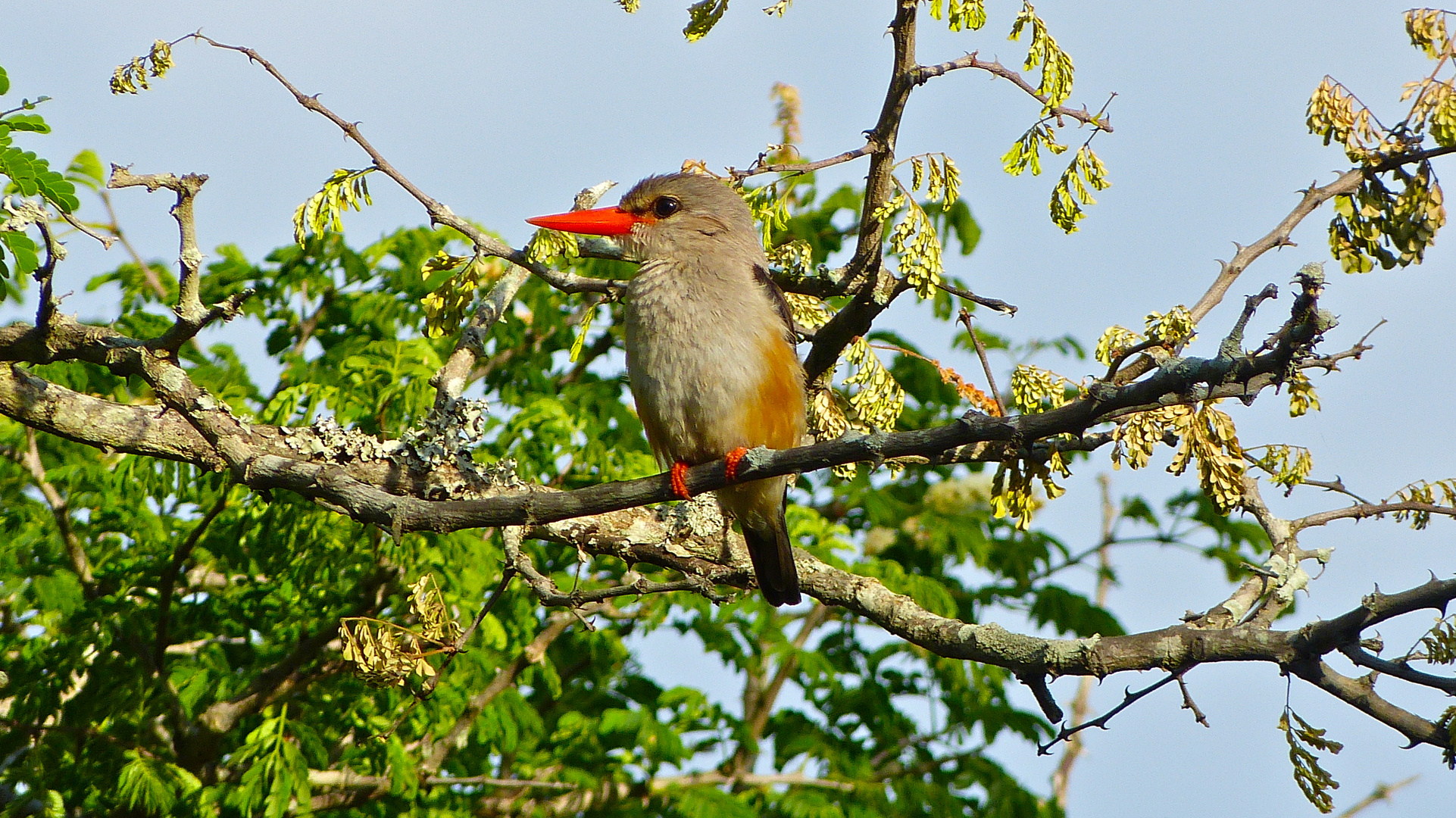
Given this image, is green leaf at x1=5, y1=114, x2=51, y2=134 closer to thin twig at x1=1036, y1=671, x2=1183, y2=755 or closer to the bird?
the bird

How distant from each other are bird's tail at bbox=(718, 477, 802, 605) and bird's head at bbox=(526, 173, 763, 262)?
0.82 meters

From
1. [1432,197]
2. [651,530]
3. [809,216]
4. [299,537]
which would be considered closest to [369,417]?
[299,537]

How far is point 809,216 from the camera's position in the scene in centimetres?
529

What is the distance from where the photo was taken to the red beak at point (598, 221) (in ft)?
12.8

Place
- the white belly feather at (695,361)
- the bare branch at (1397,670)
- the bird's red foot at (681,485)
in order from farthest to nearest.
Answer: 1. the white belly feather at (695,361)
2. the bird's red foot at (681,485)
3. the bare branch at (1397,670)

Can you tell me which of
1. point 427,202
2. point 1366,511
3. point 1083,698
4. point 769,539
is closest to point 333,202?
point 427,202

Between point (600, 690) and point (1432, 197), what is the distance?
11.8ft

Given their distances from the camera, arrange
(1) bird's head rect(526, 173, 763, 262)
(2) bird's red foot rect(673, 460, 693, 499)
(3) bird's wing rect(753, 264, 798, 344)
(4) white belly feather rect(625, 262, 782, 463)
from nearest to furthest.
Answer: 1. (2) bird's red foot rect(673, 460, 693, 499)
2. (4) white belly feather rect(625, 262, 782, 463)
3. (3) bird's wing rect(753, 264, 798, 344)
4. (1) bird's head rect(526, 173, 763, 262)

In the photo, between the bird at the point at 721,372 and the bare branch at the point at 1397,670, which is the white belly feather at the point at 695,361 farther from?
the bare branch at the point at 1397,670

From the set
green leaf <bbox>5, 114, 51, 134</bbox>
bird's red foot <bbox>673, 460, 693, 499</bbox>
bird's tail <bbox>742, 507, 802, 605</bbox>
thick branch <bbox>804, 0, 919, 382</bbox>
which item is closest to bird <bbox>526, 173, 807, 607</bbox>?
bird's tail <bbox>742, 507, 802, 605</bbox>

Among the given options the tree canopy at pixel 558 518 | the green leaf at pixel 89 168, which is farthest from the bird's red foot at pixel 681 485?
the green leaf at pixel 89 168

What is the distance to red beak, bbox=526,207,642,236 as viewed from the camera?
3.92 metres

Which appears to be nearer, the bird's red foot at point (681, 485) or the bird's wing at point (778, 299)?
the bird's red foot at point (681, 485)

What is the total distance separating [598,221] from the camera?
4.11 metres
